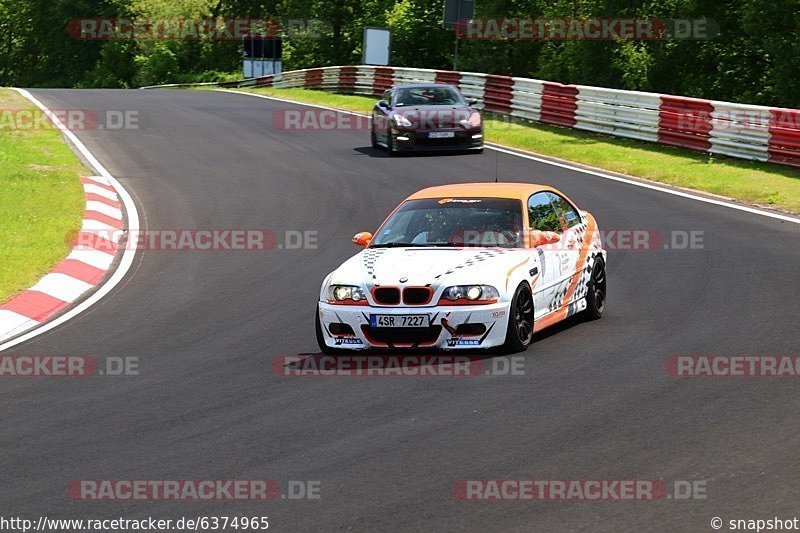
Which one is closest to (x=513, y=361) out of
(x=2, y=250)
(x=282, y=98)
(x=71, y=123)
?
(x=2, y=250)

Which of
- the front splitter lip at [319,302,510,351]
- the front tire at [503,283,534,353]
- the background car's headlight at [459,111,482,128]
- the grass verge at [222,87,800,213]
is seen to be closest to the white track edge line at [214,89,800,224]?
the grass verge at [222,87,800,213]

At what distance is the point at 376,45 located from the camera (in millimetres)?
48156

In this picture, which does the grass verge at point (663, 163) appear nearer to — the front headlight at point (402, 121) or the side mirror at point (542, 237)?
the front headlight at point (402, 121)

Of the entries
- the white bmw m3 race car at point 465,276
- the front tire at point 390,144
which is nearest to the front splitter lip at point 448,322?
the white bmw m3 race car at point 465,276

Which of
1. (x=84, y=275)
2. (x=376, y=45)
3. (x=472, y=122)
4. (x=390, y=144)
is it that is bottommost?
(x=84, y=275)

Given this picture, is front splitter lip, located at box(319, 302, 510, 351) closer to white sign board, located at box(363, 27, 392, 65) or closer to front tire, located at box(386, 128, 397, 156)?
front tire, located at box(386, 128, 397, 156)

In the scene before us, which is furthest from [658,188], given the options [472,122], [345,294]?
[345,294]

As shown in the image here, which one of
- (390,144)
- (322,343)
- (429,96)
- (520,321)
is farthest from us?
(429,96)

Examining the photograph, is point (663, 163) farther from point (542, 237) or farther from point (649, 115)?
point (542, 237)

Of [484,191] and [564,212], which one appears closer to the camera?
[484,191]

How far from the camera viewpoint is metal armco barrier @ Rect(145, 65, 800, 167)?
73.4 feet

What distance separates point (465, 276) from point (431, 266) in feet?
1.18

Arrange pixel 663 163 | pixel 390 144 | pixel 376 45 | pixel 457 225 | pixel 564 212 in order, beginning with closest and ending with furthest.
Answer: pixel 457 225 → pixel 564 212 → pixel 663 163 → pixel 390 144 → pixel 376 45

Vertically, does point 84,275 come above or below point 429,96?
below
